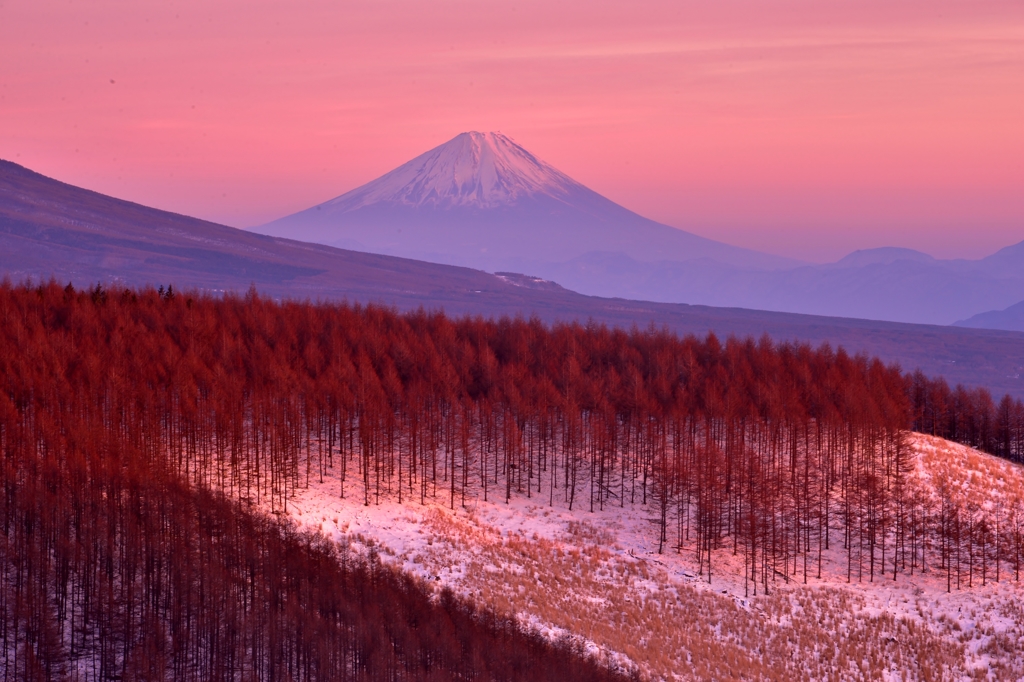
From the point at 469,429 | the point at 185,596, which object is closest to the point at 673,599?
the point at 469,429

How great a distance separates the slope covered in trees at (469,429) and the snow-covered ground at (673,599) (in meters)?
2.24

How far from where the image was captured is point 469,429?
267 feet

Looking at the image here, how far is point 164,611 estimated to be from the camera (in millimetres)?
48969

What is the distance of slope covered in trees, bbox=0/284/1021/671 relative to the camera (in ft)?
219

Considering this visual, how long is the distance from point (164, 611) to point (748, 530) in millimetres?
36846

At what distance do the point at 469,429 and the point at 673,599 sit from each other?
26.4 metres

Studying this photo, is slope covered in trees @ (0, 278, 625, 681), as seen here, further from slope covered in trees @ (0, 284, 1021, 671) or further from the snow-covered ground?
the snow-covered ground

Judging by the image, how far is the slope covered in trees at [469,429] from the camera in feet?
219

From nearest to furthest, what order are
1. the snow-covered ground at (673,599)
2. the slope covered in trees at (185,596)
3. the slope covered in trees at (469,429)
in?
the slope covered in trees at (185,596), the snow-covered ground at (673,599), the slope covered in trees at (469,429)

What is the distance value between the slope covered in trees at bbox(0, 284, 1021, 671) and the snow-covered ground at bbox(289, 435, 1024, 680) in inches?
88.0

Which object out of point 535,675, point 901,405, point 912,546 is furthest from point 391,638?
point 901,405

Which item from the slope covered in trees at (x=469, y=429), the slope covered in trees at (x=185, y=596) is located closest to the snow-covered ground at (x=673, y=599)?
the slope covered in trees at (x=469, y=429)

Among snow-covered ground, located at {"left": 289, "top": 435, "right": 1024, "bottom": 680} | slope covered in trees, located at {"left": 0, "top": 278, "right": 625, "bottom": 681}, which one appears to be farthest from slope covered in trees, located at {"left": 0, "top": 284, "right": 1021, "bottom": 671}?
snow-covered ground, located at {"left": 289, "top": 435, "right": 1024, "bottom": 680}

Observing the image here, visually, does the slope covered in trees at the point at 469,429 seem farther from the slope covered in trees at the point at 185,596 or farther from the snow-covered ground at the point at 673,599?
the snow-covered ground at the point at 673,599
